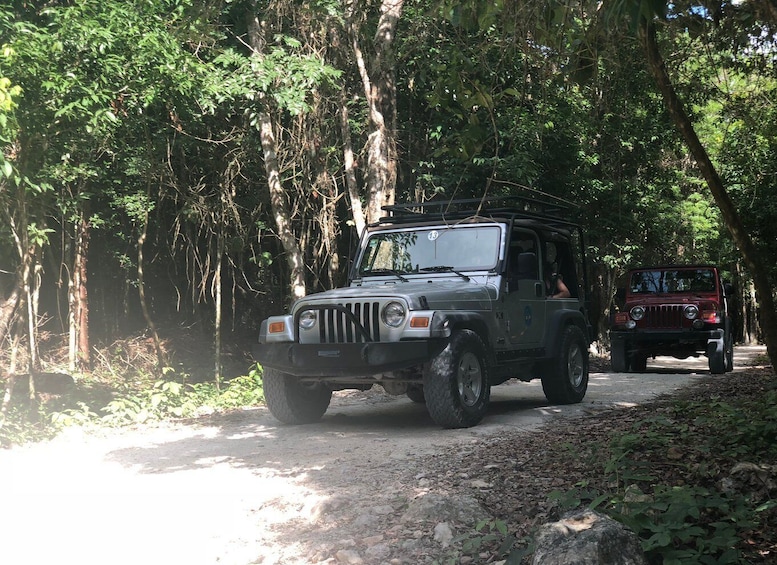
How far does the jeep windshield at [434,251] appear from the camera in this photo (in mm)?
9406

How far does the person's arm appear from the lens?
10.8 metres

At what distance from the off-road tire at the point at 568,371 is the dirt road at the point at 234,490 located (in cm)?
51

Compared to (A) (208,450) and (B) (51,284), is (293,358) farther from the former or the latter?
(B) (51,284)

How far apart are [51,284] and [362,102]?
358 inches

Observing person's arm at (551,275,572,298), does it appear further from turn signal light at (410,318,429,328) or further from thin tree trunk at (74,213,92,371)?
thin tree trunk at (74,213,92,371)

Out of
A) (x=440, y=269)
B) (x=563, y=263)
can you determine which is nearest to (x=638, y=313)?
(x=563, y=263)

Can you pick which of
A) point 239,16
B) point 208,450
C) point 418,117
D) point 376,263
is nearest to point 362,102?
point 418,117

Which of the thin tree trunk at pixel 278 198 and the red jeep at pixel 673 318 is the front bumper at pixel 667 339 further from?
the thin tree trunk at pixel 278 198

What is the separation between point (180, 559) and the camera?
4.66m

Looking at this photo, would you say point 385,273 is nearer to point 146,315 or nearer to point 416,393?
point 416,393

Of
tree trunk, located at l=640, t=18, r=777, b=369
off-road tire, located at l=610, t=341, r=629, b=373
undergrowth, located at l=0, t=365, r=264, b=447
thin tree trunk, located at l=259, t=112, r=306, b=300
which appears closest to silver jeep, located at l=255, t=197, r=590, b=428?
tree trunk, located at l=640, t=18, r=777, b=369

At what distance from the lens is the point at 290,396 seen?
9016 mm

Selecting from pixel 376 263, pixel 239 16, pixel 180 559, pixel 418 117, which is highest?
pixel 239 16

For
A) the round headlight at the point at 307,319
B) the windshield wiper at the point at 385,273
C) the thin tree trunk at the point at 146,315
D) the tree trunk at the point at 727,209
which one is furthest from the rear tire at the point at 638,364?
the tree trunk at the point at 727,209
